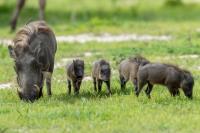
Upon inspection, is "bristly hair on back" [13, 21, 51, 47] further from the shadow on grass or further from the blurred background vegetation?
the blurred background vegetation

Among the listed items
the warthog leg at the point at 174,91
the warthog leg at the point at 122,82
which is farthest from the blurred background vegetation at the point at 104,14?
the warthog leg at the point at 174,91

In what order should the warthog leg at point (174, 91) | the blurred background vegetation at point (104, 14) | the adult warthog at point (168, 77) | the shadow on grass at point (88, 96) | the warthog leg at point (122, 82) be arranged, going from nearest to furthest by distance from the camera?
the adult warthog at point (168, 77) → the warthog leg at point (174, 91) → the shadow on grass at point (88, 96) → the warthog leg at point (122, 82) → the blurred background vegetation at point (104, 14)

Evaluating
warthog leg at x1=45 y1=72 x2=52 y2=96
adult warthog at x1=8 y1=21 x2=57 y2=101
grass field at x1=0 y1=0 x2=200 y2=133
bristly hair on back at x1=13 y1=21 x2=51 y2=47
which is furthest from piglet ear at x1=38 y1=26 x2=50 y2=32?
grass field at x1=0 y1=0 x2=200 y2=133

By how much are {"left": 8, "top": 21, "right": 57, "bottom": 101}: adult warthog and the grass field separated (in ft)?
0.78

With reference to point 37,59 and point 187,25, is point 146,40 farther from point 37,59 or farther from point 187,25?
point 37,59

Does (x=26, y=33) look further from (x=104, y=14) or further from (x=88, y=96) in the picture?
(x=104, y=14)

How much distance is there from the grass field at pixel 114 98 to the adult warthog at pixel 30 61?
237 millimetres

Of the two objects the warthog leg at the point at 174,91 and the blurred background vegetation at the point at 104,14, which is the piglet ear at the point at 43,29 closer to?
the warthog leg at the point at 174,91

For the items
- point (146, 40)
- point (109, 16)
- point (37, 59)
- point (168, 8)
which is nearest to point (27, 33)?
point (37, 59)

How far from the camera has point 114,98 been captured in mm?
12180

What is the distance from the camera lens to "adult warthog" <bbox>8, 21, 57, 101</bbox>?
471 inches

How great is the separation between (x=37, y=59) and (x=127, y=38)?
10733 millimetres

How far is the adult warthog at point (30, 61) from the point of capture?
39.2 feet

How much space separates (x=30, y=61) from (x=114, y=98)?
4.99ft
